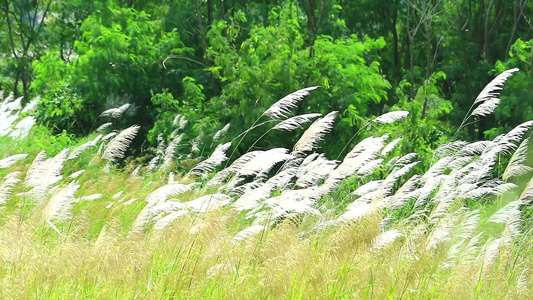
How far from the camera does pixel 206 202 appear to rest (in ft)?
15.9

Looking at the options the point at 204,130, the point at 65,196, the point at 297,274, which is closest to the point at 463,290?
the point at 297,274

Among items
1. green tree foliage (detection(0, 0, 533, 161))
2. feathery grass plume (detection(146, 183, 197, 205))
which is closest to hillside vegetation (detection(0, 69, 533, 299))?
feathery grass plume (detection(146, 183, 197, 205))

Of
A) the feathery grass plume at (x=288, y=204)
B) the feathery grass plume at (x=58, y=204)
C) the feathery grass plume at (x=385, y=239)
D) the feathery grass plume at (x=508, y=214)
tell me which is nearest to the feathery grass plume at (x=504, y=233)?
the feathery grass plume at (x=508, y=214)

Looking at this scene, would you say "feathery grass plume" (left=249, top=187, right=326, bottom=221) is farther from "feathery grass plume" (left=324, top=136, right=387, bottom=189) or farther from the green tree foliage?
the green tree foliage

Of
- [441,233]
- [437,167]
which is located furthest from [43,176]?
[437,167]

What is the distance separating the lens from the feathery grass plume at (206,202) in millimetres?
4527

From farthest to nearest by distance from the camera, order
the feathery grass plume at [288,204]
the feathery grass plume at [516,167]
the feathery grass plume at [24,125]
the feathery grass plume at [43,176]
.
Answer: the feathery grass plume at [24,125] → the feathery grass plume at [516,167] → the feathery grass plume at [43,176] → the feathery grass plume at [288,204]

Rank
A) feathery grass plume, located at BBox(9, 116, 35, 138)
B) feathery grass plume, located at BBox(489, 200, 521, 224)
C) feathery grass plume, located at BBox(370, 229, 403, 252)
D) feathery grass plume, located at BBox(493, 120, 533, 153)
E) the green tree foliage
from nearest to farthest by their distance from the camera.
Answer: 1. feathery grass plume, located at BBox(370, 229, 403, 252)
2. feathery grass plume, located at BBox(489, 200, 521, 224)
3. feathery grass plume, located at BBox(493, 120, 533, 153)
4. feathery grass plume, located at BBox(9, 116, 35, 138)
5. the green tree foliage

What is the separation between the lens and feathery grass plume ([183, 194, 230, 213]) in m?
4.53

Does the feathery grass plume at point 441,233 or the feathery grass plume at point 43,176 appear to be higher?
the feathery grass plume at point 43,176

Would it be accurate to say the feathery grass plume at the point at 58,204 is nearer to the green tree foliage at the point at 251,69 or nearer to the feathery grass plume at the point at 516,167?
the feathery grass plume at the point at 516,167

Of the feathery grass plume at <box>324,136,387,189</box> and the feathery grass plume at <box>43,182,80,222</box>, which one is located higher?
the feathery grass plume at <box>43,182,80,222</box>

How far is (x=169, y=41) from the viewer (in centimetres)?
1488

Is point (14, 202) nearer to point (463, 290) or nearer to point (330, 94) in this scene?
point (463, 290)
